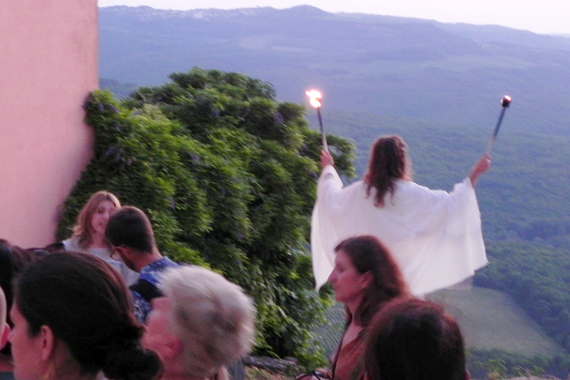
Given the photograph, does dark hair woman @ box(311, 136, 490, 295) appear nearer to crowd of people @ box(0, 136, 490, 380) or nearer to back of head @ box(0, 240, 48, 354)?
crowd of people @ box(0, 136, 490, 380)

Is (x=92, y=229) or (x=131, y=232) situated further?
(x=92, y=229)

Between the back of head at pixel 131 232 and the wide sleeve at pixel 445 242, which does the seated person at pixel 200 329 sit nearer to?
the back of head at pixel 131 232

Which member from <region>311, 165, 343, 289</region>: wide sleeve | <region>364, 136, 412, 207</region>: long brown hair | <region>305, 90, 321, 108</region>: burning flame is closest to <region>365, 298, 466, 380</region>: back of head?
<region>364, 136, 412, 207</region>: long brown hair

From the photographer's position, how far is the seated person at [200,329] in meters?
2.35

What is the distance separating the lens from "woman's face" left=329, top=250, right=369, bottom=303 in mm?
3217

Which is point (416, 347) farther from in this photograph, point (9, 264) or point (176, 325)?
point (9, 264)

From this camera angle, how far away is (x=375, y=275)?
126 inches

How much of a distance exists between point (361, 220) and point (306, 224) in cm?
390

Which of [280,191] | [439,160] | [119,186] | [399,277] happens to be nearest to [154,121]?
[119,186]

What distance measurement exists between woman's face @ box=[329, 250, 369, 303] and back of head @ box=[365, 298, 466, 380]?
3.71ft

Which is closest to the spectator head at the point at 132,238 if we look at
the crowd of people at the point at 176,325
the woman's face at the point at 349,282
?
the crowd of people at the point at 176,325

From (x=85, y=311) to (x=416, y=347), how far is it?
0.85 meters

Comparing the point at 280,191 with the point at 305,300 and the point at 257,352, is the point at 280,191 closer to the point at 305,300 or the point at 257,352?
the point at 305,300

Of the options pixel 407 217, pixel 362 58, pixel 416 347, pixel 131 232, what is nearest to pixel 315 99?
pixel 407 217
